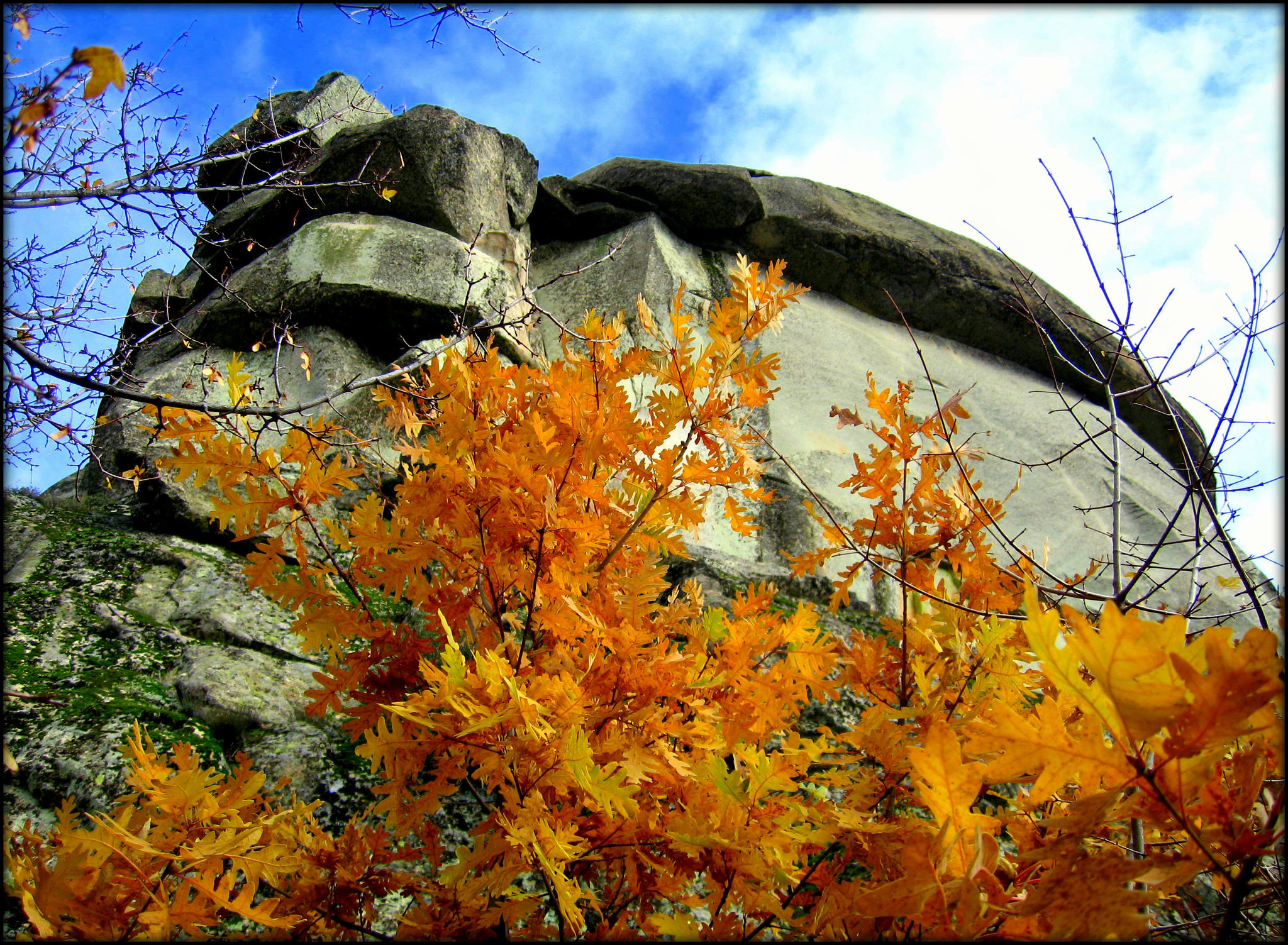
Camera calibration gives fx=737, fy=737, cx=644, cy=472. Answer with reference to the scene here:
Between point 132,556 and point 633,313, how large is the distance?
323cm

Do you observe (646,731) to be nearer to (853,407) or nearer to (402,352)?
(402,352)

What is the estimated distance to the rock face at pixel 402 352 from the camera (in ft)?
7.53

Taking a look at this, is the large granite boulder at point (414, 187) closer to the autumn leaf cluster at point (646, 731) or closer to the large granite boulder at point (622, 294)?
the large granite boulder at point (622, 294)

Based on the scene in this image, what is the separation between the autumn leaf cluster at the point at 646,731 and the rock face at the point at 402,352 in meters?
0.33

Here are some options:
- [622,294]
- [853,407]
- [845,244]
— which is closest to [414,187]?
[622,294]

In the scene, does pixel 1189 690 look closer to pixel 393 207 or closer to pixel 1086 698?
pixel 1086 698

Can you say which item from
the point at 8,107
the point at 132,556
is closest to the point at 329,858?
the point at 8,107

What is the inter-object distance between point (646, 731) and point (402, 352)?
143 inches

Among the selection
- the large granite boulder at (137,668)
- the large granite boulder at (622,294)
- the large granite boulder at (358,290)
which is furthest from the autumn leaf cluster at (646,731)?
the large granite boulder at (358,290)

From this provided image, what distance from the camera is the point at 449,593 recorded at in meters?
1.55

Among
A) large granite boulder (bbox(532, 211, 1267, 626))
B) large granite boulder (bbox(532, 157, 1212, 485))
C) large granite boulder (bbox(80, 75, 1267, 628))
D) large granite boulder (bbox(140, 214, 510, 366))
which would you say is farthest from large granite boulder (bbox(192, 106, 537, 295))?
large granite boulder (bbox(532, 157, 1212, 485))

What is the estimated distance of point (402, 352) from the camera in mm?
4477

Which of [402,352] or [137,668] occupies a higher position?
[402,352]

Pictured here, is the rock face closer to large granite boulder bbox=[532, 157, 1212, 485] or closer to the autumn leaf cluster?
large granite boulder bbox=[532, 157, 1212, 485]
